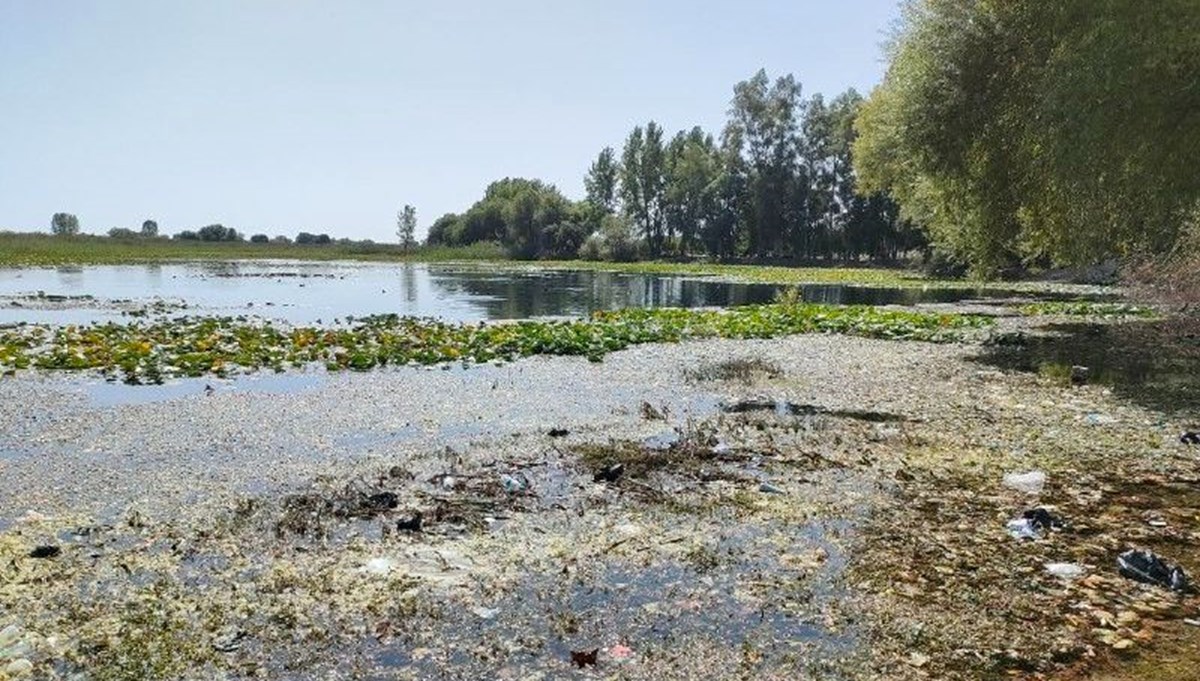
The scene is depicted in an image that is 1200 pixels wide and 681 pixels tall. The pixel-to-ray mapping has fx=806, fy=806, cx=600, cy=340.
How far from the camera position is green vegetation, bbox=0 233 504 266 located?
92875 mm

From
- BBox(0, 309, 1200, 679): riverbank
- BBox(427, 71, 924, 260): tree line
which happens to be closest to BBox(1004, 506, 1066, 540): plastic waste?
BBox(0, 309, 1200, 679): riverbank

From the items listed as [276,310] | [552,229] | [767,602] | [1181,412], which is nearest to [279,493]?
[767,602]

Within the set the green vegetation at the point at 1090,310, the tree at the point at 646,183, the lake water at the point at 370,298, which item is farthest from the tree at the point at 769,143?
the green vegetation at the point at 1090,310

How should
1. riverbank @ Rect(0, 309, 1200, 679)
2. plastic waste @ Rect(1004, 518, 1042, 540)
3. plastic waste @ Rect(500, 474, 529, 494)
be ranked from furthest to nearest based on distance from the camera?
plastic waste @ Rect(500, 474, 529, 494)
plastic waste @ Rect(1004, 518, 1042, 540)
riverbank @ Rect(0, 309, 1200, 679)

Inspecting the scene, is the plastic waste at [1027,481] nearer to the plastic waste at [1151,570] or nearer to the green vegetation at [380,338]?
the plastic waste at [1151,570]

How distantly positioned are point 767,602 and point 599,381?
904cm

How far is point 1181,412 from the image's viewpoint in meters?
11.6

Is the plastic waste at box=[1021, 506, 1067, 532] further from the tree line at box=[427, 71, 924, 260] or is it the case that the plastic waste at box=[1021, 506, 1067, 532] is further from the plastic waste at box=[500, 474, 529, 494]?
the tree line at box=[427, 71, 924, 260]

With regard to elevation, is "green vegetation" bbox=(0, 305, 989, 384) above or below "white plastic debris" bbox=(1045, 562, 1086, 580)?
above

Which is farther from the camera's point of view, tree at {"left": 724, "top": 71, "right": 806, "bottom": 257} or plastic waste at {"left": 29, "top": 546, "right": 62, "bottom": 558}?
tree at {"left": 724, "top": 71, "right": 806, "bottom": 257}

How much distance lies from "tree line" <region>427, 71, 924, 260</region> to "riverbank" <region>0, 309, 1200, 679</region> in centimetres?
5961

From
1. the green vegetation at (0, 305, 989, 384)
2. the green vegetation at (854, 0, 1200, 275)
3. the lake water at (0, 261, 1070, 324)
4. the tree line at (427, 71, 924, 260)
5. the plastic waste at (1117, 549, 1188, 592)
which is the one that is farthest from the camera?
the tree line at (427, 71, 924, 260)

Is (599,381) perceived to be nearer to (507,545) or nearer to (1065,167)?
(507,545)

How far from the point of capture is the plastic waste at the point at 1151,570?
558 cm
